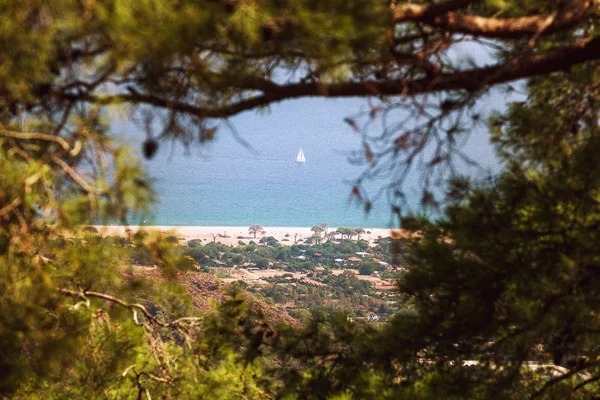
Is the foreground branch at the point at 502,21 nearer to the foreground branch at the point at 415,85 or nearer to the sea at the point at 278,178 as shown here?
the foreground branch at the point at 415,85

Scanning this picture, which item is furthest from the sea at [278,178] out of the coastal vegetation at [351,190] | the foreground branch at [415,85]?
the foreground branch at [415,85]

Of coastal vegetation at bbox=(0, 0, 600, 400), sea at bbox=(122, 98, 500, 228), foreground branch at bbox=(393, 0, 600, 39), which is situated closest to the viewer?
coastal vegetation at bbox=(0, 0, 600, 400)

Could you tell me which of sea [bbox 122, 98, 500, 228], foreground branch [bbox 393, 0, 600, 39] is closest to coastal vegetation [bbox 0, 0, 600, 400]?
foreground branch [bbox 393, 0, 600, 39]

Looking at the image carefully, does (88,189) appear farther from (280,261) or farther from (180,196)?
(180,196)

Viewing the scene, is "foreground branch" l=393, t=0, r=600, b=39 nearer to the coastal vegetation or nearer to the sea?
the coastal vegetation

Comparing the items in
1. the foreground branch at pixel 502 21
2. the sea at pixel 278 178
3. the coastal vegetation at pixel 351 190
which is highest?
the sea at pixel 278 178

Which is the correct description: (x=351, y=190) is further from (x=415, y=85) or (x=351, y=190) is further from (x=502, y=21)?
(x=502, y=21)

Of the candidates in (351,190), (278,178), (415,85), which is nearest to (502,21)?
(415,85)

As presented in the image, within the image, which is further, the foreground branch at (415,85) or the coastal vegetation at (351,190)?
the foreground branch at (415,85)
